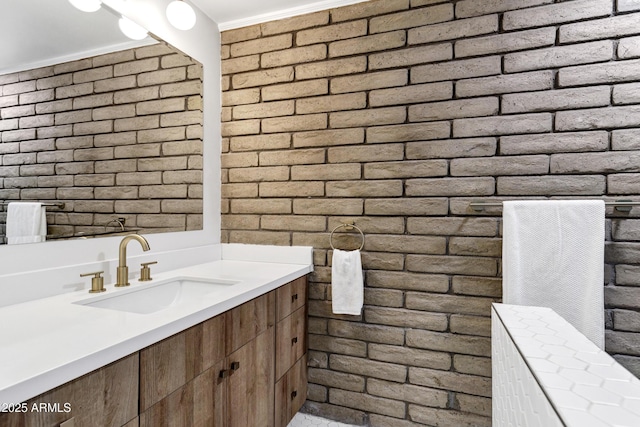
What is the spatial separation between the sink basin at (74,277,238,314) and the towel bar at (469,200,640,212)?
48.8 inches

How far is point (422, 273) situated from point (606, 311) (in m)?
→ 0.81

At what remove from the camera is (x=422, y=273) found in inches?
67.0

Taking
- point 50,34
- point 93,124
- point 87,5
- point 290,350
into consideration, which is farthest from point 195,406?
point 87,5

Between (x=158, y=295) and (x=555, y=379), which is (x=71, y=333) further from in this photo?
(x=555, y=379)

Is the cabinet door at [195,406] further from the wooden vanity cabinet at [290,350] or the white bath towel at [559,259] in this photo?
the white bath towel at [559,259]

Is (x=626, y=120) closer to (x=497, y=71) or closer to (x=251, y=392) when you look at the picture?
(x=497, y=71)

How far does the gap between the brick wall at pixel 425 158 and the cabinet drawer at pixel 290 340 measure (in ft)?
0.36

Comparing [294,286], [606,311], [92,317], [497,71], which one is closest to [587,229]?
[606,311]

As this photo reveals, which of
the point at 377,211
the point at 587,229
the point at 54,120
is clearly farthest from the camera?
the point at 377,211

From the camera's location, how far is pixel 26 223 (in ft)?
3.76

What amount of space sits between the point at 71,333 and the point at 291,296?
101 centimetres

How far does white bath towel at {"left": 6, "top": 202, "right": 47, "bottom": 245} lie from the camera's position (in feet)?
3.61

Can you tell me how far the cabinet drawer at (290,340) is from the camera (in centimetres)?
155

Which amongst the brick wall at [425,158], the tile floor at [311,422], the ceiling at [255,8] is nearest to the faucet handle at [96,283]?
the brick wall at [425,158]
